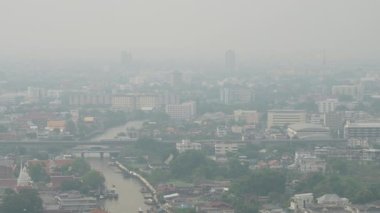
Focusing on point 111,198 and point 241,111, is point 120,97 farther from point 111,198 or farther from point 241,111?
point 111,198

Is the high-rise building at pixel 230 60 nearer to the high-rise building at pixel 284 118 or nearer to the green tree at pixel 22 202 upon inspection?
the high-rise building at pixel 284 118

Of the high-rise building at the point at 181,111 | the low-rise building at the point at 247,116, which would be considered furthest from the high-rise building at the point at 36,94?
the low-rise building at the point at 247,116

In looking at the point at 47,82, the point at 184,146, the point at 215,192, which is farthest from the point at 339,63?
the point at 215,192

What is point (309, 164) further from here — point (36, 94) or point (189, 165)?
point (36, 94)

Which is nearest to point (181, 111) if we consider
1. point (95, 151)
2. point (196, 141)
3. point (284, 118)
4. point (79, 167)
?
point (284, 118)

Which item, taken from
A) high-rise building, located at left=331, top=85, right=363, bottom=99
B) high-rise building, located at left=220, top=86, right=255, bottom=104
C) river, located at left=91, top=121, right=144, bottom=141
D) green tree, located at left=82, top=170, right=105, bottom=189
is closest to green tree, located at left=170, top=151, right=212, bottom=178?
green tree, located at left=82, top=170, right=105, bottom=189

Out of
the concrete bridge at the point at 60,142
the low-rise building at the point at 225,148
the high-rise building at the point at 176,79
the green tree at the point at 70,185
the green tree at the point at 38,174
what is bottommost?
the green tree at the point at 70,185

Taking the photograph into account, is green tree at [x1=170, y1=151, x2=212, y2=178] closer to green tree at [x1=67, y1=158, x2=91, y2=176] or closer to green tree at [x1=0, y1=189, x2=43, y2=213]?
green tree at [x1=67, y1=158, x2=91, y2=176]
